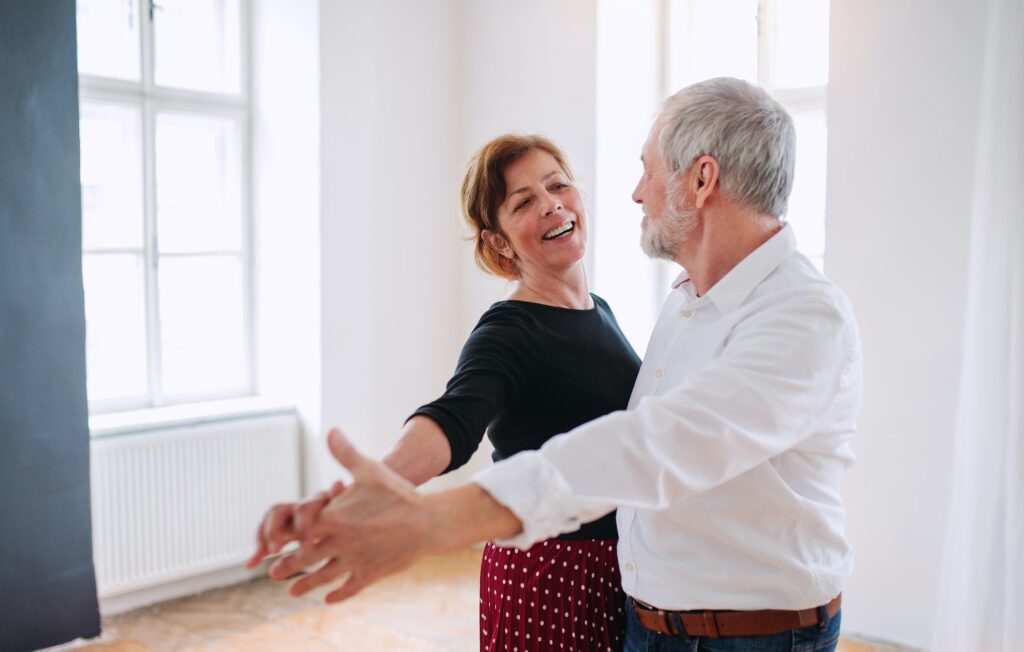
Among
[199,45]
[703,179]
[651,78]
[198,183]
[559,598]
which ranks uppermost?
[199,45]

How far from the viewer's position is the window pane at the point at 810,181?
167 inches

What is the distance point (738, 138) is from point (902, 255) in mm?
2439

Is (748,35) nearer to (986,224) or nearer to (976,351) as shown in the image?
(986,224)

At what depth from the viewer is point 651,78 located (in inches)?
185

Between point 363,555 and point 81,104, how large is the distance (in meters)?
3.82

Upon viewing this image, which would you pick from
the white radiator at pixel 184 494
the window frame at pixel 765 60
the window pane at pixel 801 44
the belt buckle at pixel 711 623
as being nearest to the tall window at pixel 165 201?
the white radiator at pixel 184 494

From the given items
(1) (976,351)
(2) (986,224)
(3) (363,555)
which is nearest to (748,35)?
(2) (986,224)

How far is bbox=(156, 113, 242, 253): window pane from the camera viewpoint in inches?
178

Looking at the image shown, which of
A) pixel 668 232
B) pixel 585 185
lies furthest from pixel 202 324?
pixel 668 232

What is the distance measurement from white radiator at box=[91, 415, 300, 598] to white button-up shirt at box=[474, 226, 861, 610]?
300 cm

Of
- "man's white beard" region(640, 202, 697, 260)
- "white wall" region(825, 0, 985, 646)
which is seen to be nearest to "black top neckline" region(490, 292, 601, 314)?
"man's white beard" region(640, 202, 697, 260)

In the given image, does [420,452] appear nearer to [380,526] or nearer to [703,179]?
[380,526]

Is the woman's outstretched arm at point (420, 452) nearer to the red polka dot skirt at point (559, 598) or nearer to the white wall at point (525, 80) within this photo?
the red polka dot skirt at point (559, 598)

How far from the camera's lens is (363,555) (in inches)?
39.3
